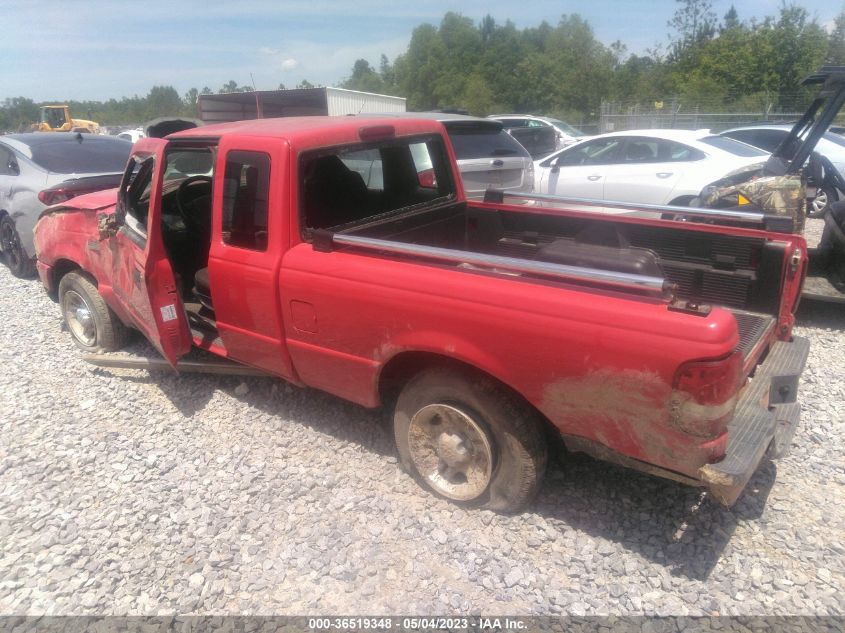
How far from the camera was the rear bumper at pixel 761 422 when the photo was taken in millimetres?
2291

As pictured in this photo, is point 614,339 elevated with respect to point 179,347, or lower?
elevated

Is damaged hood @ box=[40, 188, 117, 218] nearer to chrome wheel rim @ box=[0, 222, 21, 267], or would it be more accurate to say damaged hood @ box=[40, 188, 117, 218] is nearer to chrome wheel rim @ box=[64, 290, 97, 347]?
chrome wheel rim @ box=[64, 290, 97, 347]

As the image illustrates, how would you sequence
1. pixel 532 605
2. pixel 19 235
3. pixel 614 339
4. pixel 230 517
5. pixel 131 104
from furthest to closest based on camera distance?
pixel 131 104, pixel 19 235, pixel 230 517, pixel 532 605, pixel 614 339

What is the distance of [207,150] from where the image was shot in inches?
144

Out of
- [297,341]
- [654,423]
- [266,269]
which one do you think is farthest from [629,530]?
[266,269]

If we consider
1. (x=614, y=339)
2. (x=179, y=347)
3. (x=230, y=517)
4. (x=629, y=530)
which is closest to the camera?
(x=614, y=339)

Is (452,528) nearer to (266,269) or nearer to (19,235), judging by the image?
(266,269)

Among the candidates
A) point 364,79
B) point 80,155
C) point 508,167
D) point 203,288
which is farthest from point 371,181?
point 364,79

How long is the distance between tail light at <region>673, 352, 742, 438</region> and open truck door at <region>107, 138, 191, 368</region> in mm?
3074

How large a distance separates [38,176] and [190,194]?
3.22 metres

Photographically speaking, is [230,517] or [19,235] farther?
[19,235]

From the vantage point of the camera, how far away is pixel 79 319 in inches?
199

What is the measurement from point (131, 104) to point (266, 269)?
103829 millimetres

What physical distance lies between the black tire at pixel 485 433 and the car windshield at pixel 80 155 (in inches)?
242
